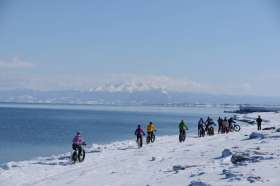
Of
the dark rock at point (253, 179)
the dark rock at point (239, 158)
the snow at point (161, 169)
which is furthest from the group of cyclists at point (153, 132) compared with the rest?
the dark rock at point (253, 179)

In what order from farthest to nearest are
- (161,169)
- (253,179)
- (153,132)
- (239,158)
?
(153,132) → (161,169) → (239,158) → (253,179)

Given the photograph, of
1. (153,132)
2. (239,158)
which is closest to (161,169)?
(239,158)

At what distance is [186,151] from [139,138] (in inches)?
247

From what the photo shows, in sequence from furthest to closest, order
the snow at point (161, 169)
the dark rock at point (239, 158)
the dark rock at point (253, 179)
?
the dark rock at point (239, 158) → the snow at point (161, 169) → the dark rock at point (253, 179)

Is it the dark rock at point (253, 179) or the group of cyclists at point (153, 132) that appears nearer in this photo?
the dark rock at point (253, 179)

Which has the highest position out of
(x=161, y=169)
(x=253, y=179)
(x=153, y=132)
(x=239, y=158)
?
(x=153, y=132)

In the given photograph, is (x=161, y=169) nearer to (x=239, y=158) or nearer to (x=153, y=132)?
(x=239, y=158)

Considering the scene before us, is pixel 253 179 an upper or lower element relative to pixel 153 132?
lower

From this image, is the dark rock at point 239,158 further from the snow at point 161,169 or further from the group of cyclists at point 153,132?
the group of cyclists at point 153,132

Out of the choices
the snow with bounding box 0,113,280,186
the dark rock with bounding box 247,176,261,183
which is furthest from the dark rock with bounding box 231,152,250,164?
the dark rock with bounding box 247,176,261,183

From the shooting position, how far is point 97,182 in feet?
59.3

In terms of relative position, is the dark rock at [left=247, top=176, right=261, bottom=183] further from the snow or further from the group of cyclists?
the group of cyclists

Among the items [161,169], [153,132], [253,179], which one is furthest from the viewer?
[153,132]

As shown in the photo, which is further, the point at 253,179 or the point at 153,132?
the point at 153,132
